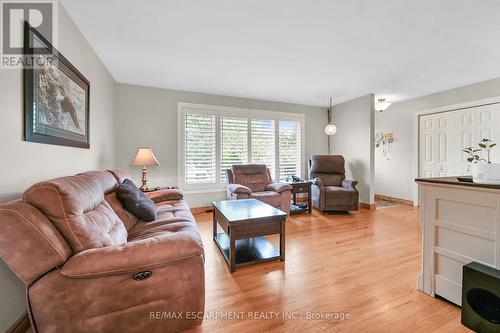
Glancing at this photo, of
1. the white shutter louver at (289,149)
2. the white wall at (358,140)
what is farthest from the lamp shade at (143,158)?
the white wall at (358,140)

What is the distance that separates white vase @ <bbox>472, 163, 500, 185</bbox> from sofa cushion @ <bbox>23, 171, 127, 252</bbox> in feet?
8.13

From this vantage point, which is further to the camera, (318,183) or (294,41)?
(318,183)

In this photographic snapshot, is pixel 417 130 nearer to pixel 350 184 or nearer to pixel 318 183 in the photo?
pixel 350 184

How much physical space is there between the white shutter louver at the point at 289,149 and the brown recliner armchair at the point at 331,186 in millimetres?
579

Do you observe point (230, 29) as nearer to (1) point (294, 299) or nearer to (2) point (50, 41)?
(2) point (50, 41)

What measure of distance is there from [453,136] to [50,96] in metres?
6.08

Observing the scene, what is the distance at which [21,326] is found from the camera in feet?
4.54

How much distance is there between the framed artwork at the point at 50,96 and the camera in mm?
1510

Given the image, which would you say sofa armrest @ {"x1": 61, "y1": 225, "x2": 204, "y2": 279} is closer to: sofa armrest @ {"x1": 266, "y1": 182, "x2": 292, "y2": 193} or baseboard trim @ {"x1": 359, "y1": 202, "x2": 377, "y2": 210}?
sofa armrest @ {"x1": 266, "y1": 182, "x2": 292, "y2": 193}

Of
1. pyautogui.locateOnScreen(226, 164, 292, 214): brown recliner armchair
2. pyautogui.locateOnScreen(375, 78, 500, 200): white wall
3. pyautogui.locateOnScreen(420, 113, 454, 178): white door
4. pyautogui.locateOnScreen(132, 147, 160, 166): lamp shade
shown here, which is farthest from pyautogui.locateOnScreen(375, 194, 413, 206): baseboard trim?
pyautogui.locateOnScreen(132, 147, 160, 166): lamp shade

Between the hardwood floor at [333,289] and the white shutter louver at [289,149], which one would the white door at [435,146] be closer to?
the hardwood floor at [333,289]

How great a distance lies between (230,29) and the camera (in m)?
2.25

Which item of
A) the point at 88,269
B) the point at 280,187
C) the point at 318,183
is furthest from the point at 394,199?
the point at 88,269

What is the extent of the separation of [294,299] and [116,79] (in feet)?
13.8
